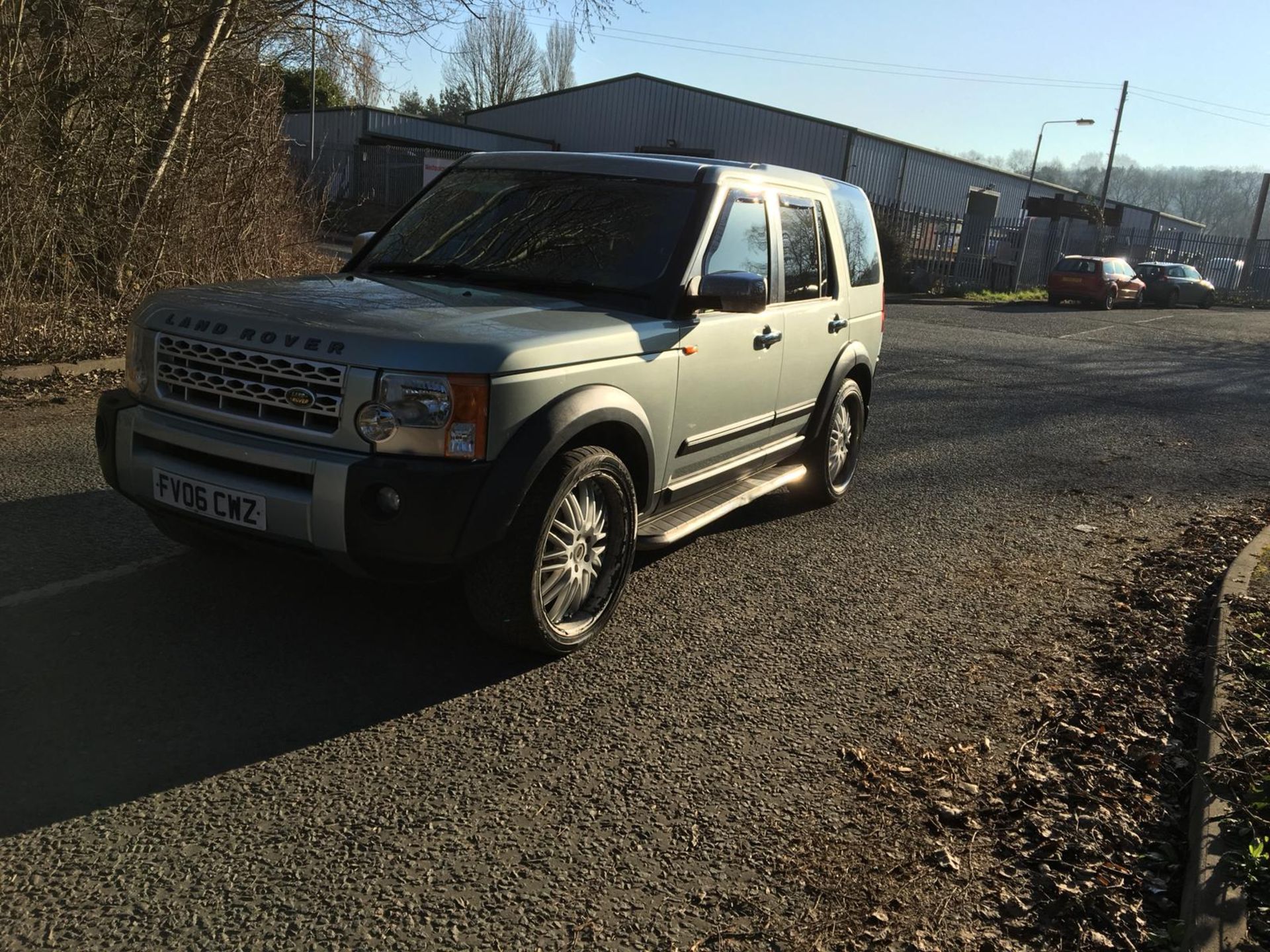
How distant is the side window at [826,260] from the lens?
605 centimetres

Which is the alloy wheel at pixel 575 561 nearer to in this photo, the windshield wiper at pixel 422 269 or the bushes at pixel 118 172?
the windshield wiper at pixel 422 269

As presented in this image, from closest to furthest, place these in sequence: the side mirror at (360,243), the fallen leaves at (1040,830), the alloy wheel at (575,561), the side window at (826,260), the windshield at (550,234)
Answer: the fallen leaves at (1040,830) < the alloy wheel at (575,561) < the windshield at (550,234) < the side mirror at (360,243) < the side window at (826,260)

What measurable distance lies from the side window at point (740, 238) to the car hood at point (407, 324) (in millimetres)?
594

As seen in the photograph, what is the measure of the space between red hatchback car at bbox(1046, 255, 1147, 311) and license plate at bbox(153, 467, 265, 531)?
30.4m

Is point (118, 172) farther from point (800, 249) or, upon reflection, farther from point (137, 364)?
point (800, 249)

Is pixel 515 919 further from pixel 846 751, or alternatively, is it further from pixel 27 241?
pixel 27 241

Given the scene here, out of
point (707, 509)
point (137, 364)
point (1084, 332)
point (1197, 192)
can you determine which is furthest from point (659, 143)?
point (1197, 192)

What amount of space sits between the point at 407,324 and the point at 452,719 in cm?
137

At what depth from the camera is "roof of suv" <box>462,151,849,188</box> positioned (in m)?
4.95

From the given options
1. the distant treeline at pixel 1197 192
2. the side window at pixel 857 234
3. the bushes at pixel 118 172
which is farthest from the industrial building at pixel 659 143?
the distant treeline at pixel 1197 192

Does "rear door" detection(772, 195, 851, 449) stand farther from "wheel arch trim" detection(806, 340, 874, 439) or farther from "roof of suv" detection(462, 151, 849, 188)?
"roof of suv" detection(462, 151, 849, 188)

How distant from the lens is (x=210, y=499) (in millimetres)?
3621

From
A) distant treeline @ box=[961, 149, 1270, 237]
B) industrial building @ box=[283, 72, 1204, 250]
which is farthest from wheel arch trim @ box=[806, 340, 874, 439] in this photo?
distant treeline @ box=[961, 149, 1270, 237]

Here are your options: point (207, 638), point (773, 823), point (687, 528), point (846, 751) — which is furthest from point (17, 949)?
point (687, 528)
